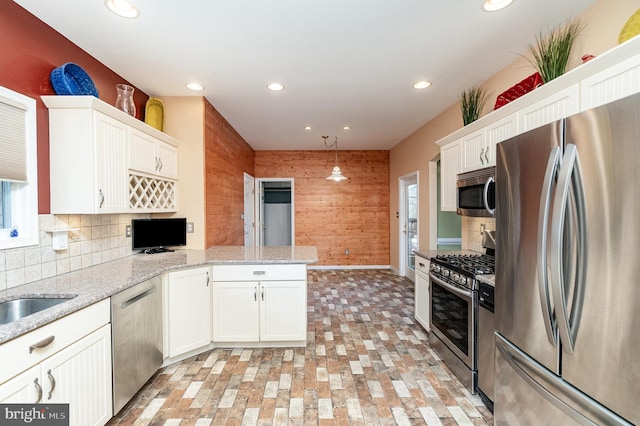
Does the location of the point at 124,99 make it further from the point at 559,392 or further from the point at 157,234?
the point at 559,392

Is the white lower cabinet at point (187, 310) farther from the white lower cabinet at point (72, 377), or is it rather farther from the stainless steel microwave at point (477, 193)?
the stainless steel microwave at point (477, 193)

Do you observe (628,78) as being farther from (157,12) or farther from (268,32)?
(157,12)

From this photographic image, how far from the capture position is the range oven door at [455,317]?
2.12 metres

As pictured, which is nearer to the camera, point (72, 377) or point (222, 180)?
point (72, 377)

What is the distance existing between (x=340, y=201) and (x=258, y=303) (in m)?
4.14

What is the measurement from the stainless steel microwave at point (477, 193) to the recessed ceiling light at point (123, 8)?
8.88 feet

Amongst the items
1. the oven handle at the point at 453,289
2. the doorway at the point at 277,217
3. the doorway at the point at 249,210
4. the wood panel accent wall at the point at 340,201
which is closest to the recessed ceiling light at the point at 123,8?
the oven handle at the point at 453,289

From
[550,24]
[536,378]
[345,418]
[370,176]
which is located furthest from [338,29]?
[370,176]

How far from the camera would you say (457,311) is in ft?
7.66

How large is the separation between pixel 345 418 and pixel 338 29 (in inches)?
107

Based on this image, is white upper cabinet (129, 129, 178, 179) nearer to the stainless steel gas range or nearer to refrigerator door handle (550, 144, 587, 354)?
the stainless steel gas range

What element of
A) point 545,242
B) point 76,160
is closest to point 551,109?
point 545,242

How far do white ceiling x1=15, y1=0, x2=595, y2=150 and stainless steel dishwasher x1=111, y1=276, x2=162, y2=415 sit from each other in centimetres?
190

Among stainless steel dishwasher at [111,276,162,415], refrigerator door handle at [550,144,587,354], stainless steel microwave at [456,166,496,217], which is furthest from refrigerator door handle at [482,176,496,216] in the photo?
stainless steel dishwasher at [111,276,162,415]
